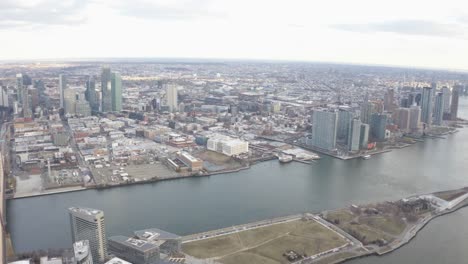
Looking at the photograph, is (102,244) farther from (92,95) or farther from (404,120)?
(92,95)

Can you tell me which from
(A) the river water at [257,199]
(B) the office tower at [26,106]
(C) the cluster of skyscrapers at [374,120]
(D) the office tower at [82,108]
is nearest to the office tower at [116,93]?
(D) the office tower at [82,108]

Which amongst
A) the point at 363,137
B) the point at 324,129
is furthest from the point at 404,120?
the point at 324,129

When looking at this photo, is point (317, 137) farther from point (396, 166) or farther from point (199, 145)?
point (199, 145)

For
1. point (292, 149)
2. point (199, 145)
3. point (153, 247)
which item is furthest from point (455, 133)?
point (153, 247)

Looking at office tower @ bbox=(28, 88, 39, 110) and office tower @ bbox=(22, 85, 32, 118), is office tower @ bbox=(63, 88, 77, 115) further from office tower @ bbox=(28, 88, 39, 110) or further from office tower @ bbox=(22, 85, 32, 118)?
office tower @ bbox=(28, 88, 39, 110)

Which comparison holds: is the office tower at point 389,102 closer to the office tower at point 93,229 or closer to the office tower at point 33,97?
the office tower at point 33,97

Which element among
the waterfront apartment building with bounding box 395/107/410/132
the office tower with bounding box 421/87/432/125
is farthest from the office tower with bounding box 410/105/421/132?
the office tower with bounding box 421/87/432/125

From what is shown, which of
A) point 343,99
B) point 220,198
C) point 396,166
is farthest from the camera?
point 343,99
